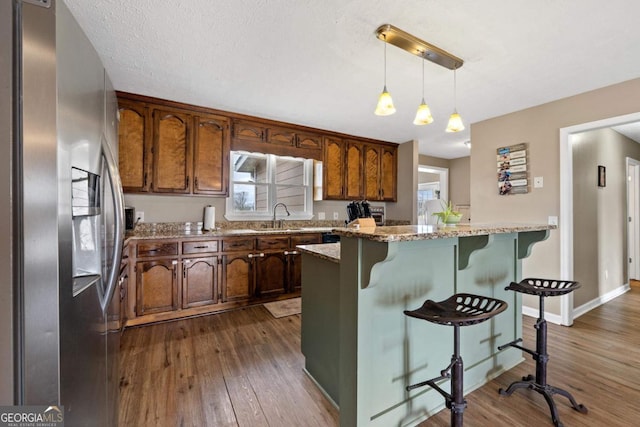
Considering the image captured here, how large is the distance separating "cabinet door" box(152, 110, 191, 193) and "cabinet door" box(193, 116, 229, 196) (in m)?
0.10

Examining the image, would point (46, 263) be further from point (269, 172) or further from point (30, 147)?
point (269, 172)

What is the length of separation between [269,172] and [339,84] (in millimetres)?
1799

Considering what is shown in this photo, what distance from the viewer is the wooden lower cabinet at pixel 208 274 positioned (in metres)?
2.79

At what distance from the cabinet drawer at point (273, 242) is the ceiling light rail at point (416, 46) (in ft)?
7.82

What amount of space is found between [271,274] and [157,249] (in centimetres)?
129

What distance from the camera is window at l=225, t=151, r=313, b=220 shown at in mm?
3838

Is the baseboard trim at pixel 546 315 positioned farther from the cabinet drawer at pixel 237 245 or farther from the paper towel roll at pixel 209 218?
the paper towel roll at pixel 209 218

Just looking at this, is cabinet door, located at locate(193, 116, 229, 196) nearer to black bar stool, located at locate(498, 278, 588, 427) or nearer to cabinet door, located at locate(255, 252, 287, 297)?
cabinet door, located at locate(255, 252, 287, 297)

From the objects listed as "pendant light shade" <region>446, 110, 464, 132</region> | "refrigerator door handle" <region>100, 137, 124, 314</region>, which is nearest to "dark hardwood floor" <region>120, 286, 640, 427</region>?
"refrigerator door handle" <region>100, 137, 124, 314</region>

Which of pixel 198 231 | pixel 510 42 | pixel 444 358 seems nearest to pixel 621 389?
pixel 444 358

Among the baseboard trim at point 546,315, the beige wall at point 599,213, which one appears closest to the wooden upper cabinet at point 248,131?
the beige wall at point 599,213

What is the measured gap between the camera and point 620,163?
13.0 ft

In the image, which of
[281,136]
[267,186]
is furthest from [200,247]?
[281,136]

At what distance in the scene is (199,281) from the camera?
3.05m
